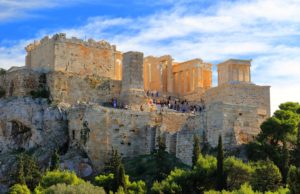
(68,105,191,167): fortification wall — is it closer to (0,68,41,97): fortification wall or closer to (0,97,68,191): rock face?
(0,97,68,191): rock face

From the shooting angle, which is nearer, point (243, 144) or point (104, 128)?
point (243, 144)

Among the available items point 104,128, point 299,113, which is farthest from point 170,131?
point 299,113

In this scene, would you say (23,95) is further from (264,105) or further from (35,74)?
(264,105)

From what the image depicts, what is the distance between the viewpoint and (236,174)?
4150 centimetres

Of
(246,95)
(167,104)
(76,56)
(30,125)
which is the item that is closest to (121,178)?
(30,125)

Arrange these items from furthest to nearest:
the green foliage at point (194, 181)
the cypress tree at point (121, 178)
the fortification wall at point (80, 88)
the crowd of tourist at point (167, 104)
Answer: the crowd of tourist at point (167, 104), the fortification wall at point (80, 88), the cypress tree at point (121, 178), the green foliage at point (194, 181)

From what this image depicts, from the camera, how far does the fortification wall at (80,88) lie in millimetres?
54406

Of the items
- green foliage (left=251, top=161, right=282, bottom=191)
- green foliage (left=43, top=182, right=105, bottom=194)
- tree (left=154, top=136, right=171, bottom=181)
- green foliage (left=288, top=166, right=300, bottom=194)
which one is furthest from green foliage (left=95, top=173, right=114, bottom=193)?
green foliage (left=288, top=166, right=300, bottom=194)

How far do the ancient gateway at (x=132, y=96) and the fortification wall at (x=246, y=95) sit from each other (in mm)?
73

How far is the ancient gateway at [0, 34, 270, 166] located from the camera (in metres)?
48.5

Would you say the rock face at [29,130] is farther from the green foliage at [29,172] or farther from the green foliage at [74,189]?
the green foliage at [74,189]

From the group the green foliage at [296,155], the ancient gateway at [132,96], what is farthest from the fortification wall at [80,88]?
the green foliage at [296,155]

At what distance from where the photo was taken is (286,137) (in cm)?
4603

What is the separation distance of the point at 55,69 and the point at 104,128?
841 centimetres
